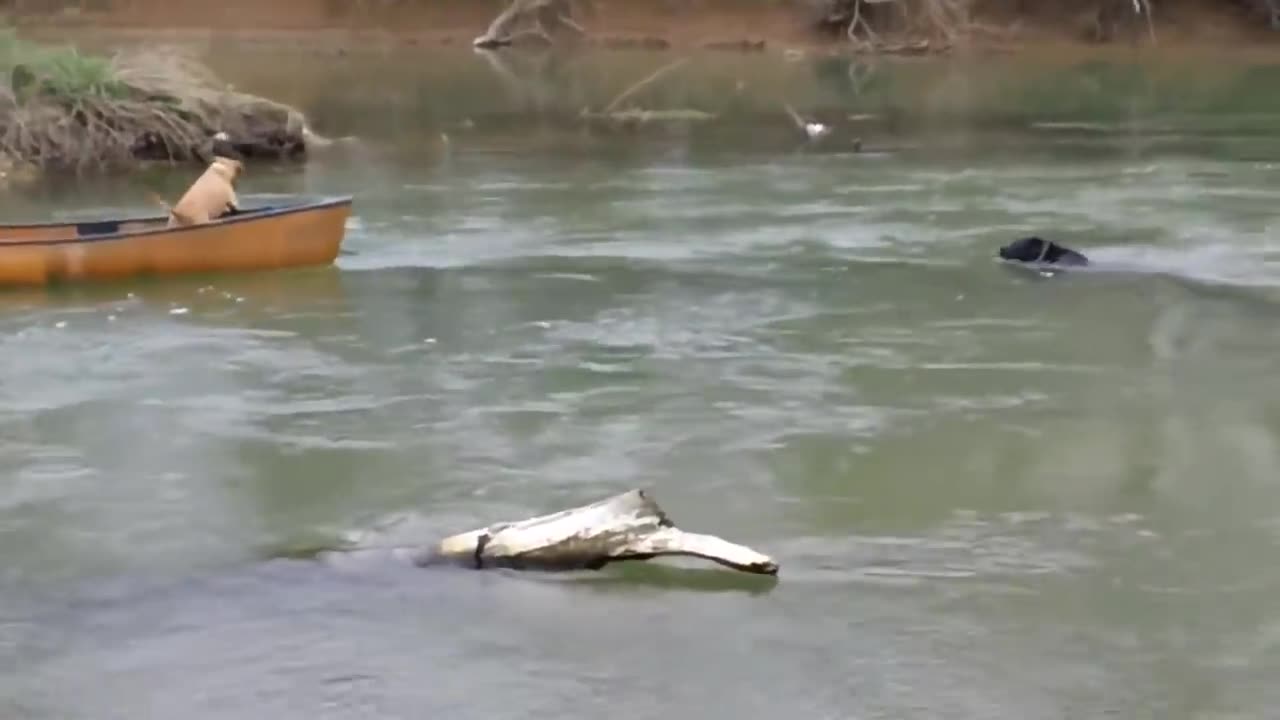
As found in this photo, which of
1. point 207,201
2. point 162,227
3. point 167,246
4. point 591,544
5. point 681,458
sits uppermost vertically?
point 207,201

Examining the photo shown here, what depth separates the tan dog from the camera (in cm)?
1425

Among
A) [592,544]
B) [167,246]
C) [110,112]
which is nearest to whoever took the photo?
[592,544]

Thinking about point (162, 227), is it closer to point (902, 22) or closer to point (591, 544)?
point (591, 544)

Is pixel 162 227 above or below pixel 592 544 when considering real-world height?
above

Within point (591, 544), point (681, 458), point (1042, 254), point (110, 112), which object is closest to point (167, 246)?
point (681, 458)

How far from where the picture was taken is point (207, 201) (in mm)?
14320

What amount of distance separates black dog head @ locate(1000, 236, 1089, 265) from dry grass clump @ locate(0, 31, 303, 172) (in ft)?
35.1

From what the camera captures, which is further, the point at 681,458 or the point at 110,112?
the point at 110,112

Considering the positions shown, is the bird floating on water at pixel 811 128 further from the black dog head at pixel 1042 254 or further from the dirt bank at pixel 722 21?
the dirt bank at pixel 722 21

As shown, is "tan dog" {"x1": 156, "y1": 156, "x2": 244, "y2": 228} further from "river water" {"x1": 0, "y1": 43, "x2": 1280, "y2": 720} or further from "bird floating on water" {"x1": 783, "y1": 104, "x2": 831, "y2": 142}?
"bird floating on water" {"x1": 783, "y1": 104, "x2": 831, "y2": 142}

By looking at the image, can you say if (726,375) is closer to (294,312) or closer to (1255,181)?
(294,312)

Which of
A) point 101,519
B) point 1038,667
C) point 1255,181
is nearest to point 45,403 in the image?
point 101,519

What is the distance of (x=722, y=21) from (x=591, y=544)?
36.2m

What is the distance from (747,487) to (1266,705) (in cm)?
305
